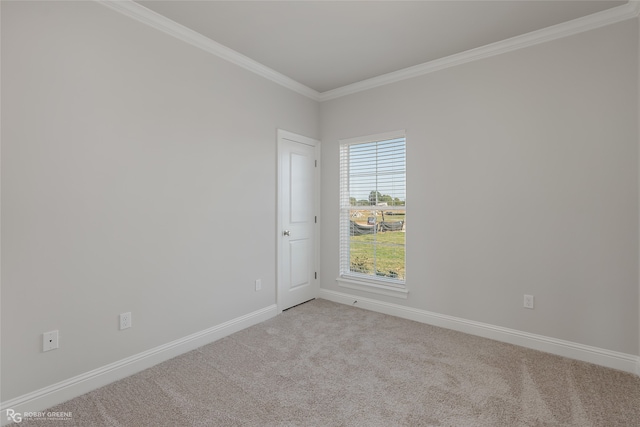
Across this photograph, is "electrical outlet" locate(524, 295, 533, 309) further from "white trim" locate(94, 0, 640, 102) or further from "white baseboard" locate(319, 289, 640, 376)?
"white trim" locate(94, 0, 640, 102)

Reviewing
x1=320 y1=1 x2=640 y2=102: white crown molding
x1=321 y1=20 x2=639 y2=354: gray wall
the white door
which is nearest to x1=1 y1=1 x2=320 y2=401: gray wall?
the white door

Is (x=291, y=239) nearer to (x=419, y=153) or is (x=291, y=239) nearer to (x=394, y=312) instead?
(x=394, y=312)

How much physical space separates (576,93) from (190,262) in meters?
3.55

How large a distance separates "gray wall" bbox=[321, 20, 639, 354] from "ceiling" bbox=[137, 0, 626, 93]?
31 cm

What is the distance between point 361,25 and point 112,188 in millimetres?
2324

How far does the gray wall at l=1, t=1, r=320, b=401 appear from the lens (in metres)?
1.78

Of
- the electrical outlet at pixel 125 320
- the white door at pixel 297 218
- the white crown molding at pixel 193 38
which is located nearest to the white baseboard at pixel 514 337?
the white door at pixel 297 218

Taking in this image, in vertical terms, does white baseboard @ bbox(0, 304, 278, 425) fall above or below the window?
below

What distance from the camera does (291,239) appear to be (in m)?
3.71

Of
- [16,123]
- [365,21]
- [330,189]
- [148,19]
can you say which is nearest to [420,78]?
[365,21]

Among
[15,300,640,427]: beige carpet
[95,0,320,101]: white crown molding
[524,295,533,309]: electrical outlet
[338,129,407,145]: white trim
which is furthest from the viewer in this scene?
[338,129,407,145]: white trim

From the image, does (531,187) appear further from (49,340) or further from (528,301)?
(49,340)

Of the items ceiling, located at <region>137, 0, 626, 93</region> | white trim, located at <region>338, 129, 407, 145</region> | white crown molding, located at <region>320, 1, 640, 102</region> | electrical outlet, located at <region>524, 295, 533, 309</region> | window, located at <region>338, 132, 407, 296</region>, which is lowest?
electrical outlet, located at <region>524, 295, 533, 309</region>

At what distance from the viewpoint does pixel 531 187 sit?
2658 millimetres
